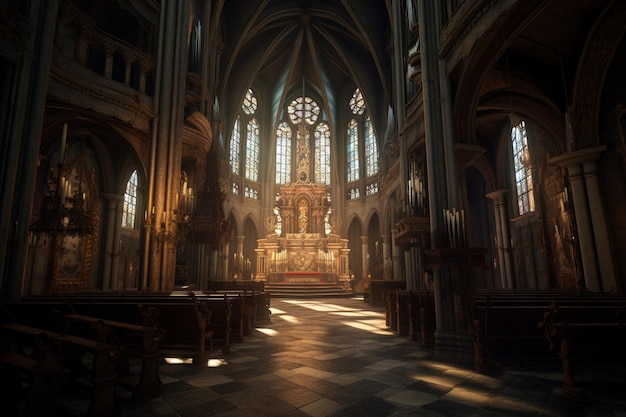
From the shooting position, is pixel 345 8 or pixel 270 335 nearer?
pixel 270 335

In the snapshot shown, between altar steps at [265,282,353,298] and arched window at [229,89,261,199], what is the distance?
9.32 meters

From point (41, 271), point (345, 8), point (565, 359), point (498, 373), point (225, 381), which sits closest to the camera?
point (565, 359)

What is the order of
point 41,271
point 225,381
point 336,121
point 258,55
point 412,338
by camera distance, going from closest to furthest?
point 225,381 < point 412,338 < point 41,271 < point 258,55 < point 336,121

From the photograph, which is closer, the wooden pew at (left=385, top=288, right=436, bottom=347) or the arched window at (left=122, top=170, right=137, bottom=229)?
the wooden pew at (left=385, top=288, right=436, bottom=347)

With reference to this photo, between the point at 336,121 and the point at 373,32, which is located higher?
the point at 373,32

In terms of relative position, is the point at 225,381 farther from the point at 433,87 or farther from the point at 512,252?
the point at 512,252

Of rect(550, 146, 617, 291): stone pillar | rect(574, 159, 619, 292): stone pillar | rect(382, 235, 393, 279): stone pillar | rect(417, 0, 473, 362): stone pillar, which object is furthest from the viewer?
rect(382, 235, 393, 279): stone pillar

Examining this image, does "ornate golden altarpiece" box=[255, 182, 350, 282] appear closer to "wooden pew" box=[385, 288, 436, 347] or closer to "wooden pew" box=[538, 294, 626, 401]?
"wooden pew" box=[385, 288, 436, 347]

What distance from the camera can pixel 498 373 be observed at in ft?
17.1

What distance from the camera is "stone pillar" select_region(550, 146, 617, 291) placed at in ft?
31.3

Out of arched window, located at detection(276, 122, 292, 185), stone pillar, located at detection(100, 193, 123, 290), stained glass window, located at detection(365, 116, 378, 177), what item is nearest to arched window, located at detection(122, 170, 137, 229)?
stone pillar, located at detection(100, 193, 123, 290)

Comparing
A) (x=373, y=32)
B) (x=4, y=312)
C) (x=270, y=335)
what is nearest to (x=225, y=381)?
(x=4, y=312)

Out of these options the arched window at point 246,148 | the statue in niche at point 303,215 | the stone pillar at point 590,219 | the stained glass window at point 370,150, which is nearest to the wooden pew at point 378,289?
the stone pillar at point 590,219

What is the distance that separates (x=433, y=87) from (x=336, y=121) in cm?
2479
